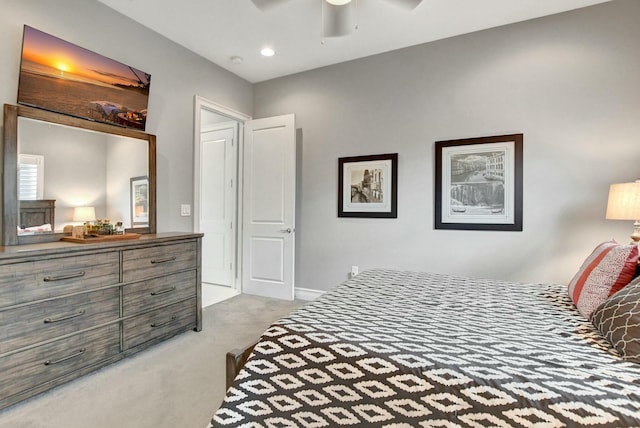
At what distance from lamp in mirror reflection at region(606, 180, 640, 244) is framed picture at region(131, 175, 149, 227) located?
3.73 meters

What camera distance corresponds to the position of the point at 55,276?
72.3 inches

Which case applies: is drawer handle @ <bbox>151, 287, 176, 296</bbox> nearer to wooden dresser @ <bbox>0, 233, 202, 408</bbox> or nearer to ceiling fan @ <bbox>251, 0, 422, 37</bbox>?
wooden dresser @ <bbox>0, 233, 202, 408</bbox>

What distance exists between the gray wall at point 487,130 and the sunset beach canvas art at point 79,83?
183 centimetres

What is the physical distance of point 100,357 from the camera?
6.79ft

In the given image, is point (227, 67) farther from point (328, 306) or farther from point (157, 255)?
point (328, 306)

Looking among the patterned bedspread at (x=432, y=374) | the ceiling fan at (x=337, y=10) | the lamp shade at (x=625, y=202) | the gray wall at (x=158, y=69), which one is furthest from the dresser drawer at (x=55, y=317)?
the lamp shade at (x=625, y=202)

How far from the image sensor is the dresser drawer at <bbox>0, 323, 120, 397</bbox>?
1.67m

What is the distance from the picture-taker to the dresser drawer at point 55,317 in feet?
5.44

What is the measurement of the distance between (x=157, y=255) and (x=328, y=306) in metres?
1.64

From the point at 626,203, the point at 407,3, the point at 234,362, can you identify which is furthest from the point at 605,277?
the point at 407,3

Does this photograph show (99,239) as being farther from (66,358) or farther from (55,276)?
(66,358)

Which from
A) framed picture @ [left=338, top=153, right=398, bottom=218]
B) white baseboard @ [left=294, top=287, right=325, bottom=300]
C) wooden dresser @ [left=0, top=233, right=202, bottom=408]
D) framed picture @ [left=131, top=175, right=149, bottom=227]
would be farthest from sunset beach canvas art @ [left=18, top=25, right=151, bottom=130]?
white baseboard @ [left=294, top=287, right=325, bottom=300]

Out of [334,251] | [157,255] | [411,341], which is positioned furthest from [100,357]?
[334,251]

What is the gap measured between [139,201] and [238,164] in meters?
1.60
